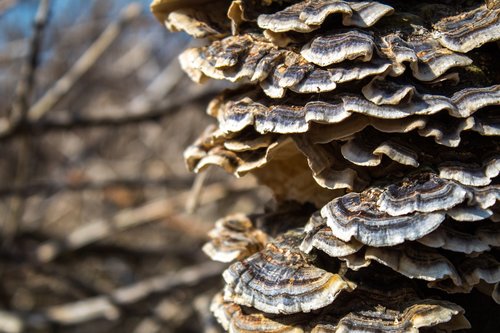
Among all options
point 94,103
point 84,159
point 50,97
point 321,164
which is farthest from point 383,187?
point 94,103

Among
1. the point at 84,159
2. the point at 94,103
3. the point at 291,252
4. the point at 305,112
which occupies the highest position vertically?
the point at 305,112

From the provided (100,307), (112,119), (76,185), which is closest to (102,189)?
(76,185)

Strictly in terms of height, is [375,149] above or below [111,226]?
above

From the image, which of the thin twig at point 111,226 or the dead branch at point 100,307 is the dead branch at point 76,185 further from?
the dead branch at point 100,307

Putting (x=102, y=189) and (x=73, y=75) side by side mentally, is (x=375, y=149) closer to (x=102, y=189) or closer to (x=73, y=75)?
(x=73, y=75)

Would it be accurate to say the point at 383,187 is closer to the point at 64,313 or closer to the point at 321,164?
the point at 321,164

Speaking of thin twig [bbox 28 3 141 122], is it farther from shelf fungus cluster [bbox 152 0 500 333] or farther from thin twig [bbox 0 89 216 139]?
shelf fungus cluster [bbox 152 0 500 333]

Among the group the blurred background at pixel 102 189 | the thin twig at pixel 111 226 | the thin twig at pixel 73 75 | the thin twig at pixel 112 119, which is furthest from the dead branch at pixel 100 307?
the thin twig at pixel 73 75
